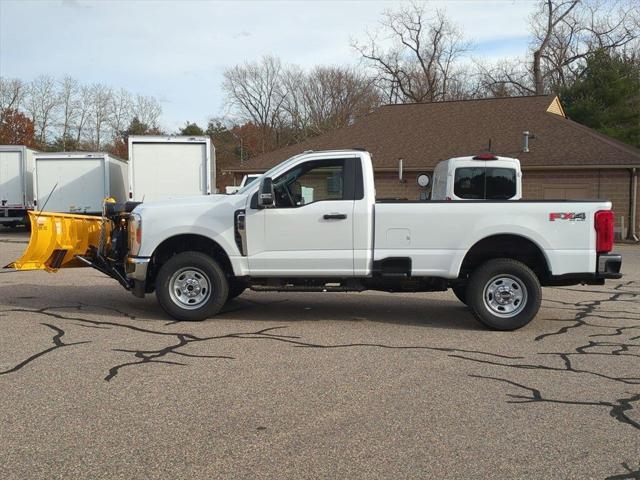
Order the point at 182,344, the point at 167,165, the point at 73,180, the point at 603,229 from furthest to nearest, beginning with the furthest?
1. the point at 73,180
2. the point at 167,165
3. the point at 603,229
4. the point at 182,344

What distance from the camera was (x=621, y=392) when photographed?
5289 mm

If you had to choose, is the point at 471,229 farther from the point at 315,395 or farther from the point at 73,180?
the point at 73,180

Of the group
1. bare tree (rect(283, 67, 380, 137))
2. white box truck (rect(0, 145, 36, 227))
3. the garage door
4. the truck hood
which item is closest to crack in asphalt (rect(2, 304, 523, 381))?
the truck hood

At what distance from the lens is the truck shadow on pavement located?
5414mm

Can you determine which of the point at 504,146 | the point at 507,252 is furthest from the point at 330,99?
the point at 507,252

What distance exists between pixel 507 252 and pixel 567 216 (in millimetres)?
831

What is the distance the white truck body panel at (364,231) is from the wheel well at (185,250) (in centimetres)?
18

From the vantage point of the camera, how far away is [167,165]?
65.6ft

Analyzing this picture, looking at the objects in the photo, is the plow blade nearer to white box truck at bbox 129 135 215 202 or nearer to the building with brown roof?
white box truck at bbox 129 135 215 202

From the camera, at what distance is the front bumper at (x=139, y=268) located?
7973 mm

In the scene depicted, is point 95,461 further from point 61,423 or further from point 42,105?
point 42,105

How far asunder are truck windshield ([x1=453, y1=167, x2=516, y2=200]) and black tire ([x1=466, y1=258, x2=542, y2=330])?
530 cm

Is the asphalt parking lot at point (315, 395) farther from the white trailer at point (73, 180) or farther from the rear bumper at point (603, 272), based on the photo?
the white trailer at point (73, 180)

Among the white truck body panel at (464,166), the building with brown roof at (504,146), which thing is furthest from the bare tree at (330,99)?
the white truck body panel at (464,166)
